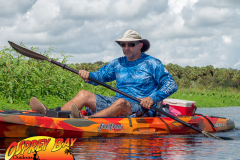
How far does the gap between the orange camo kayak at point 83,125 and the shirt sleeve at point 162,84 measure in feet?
1.40

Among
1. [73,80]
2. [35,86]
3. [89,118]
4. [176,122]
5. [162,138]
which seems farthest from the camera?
[73,80]

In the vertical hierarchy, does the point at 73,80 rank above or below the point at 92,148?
above

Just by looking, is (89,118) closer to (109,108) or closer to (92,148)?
(109,108)

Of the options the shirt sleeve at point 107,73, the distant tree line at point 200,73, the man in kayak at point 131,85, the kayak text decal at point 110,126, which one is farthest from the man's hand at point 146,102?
the distant tree line at point 200,73

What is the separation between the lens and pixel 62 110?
5.05 meters

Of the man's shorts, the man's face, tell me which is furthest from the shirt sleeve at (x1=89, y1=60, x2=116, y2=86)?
the man's shorts

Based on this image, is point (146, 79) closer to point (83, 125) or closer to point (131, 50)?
point (131, 50)

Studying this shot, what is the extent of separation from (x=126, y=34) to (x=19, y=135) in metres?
2.27

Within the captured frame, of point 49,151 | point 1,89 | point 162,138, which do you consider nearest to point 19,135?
point 49,151

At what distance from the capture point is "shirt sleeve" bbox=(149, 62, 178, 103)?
17.0 ft

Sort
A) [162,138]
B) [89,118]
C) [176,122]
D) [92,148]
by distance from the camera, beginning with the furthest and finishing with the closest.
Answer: [176,122], [162,138], [89,118], [92,148]

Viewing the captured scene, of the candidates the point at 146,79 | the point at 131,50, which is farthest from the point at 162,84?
the point at 131,50

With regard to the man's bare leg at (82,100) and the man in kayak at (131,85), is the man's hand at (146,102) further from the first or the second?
the man's bare leg at (82,100)

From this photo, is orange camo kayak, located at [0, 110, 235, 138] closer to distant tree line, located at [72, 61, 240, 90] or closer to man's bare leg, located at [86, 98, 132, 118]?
man's bare leg, located at [86, 98, 132, 118]
